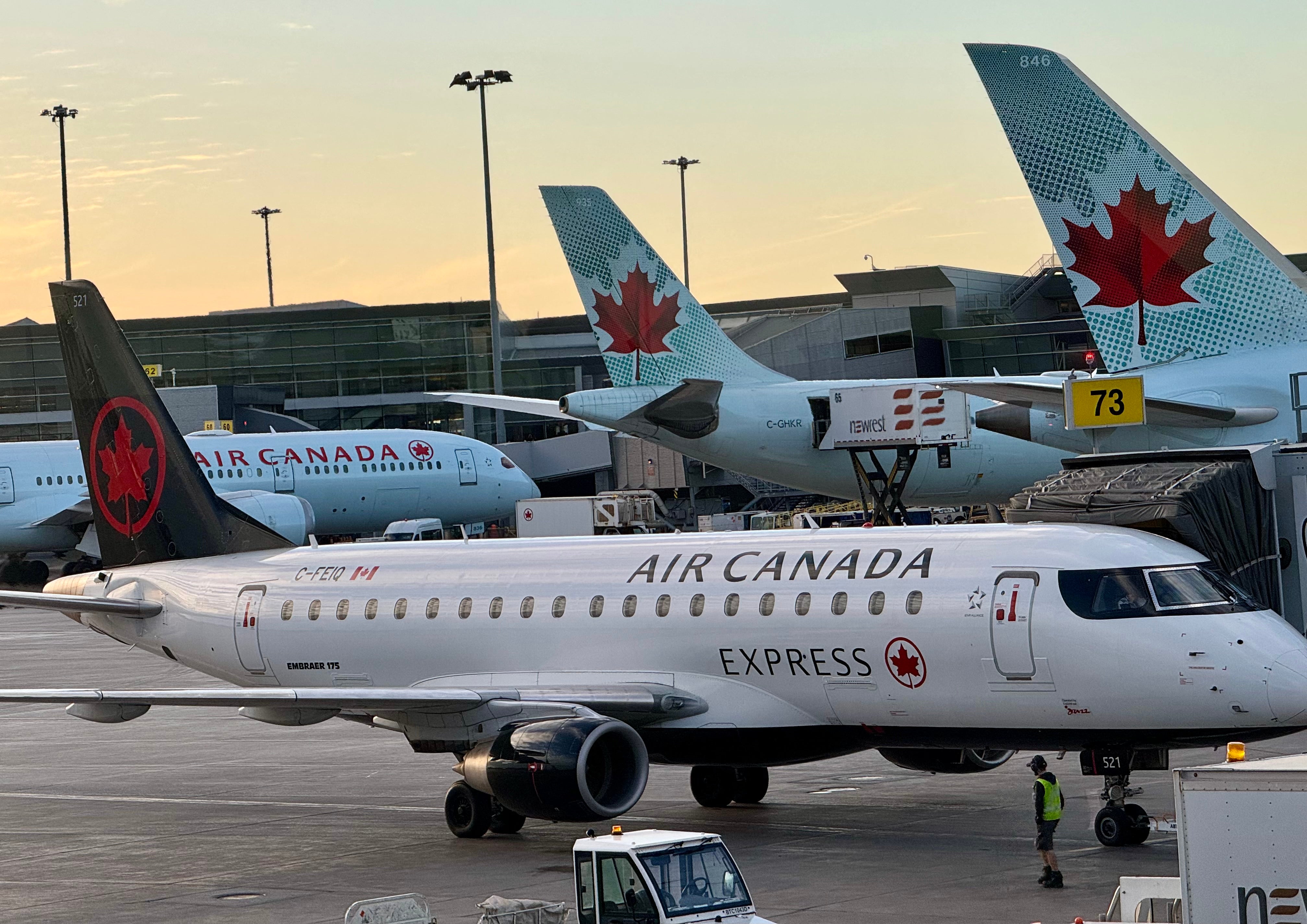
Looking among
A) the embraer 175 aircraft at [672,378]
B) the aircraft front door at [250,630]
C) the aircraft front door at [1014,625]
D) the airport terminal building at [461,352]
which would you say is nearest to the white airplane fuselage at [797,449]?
the embraer 175 aircraft at [672,378]

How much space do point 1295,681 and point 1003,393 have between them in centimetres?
1234

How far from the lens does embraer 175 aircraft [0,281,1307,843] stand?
58.0 ft

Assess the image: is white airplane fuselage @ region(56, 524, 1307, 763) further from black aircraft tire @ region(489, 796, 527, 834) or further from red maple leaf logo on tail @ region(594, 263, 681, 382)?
red maple leaf logo on tail @ region(594, 263, 681, 382)

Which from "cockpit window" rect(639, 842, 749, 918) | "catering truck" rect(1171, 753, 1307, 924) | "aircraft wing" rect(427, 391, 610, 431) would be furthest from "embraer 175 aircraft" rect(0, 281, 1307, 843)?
"aircraft wing" rect(427, 391, 610, 431)

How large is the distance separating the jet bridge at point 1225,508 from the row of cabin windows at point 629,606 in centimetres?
257

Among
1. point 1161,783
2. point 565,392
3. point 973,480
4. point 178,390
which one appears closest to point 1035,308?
point 565,392

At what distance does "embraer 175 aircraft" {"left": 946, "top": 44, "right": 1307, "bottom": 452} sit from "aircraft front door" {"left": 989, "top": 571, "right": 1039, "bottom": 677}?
11704 mm

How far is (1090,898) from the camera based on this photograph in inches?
615

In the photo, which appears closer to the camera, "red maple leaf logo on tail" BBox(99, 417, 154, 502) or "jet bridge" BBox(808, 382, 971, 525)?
"red maple leaf logo on tail" BBox(99, 417, 154, 502)

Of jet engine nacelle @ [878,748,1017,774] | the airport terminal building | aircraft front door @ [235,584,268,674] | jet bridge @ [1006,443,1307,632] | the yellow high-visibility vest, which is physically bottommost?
jet engine nacelle @ [878,748,1017,774]

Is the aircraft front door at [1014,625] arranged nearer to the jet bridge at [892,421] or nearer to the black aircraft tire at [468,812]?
the black aircraft tire at [468,812]

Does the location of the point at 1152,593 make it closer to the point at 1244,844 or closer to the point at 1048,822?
the point at 1048,822

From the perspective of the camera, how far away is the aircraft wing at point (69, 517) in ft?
209

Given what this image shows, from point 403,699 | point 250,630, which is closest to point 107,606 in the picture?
point 250,630
